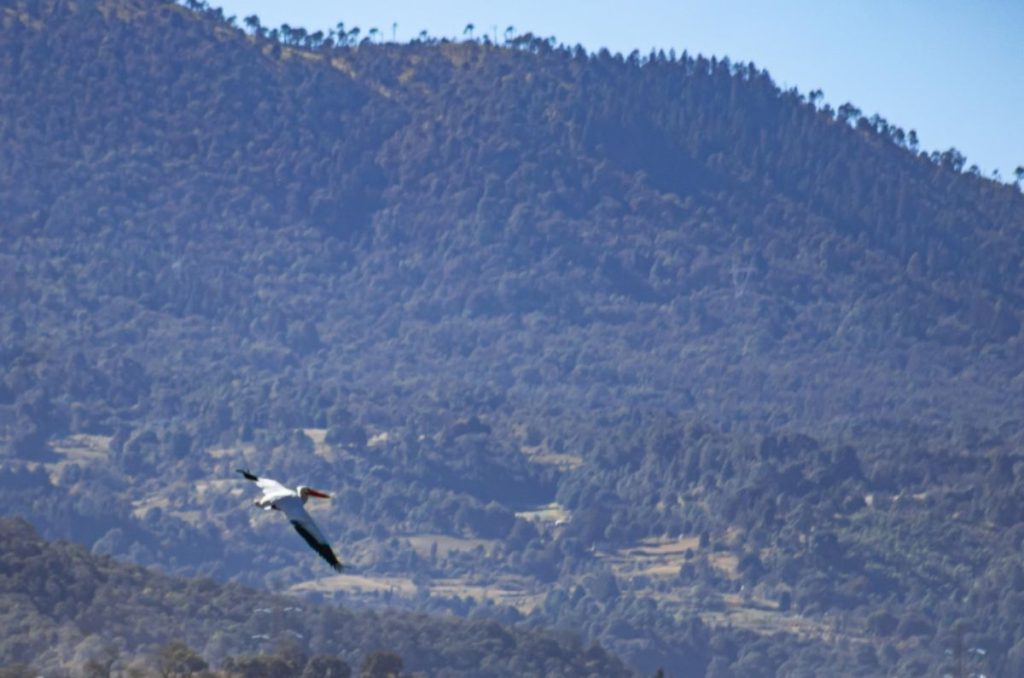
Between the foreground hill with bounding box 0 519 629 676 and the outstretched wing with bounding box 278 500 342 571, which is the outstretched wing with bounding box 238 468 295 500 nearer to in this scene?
the outstretched wing with bounding box 278 500 342 571

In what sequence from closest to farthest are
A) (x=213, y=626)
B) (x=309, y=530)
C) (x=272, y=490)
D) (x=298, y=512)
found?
(x=309, y=530), (x=298, y=512), (x=272, y=490), (x=213, y=626)

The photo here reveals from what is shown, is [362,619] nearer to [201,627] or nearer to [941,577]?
[201,627]

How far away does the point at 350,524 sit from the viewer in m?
197

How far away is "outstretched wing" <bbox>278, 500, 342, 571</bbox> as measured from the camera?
25.8 m

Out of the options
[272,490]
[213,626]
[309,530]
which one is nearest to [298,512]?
[309,530]

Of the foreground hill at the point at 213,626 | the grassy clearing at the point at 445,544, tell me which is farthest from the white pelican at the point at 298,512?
the grassy clearing at the point at 445,544

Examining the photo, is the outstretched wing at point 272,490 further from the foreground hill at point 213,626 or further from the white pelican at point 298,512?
the foreground hill at point 213,626

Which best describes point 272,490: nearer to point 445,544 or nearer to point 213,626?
point 213,626

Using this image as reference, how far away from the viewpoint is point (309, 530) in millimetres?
26188

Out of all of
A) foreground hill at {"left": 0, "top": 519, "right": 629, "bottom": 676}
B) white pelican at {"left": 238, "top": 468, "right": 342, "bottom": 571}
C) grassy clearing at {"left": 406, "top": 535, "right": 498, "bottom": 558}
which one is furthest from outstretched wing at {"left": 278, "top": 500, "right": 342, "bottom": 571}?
grassy clearing at {"left": 406, "top": 535, "right": 498, "bottom": 558}

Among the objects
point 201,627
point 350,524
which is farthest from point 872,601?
point 201,627

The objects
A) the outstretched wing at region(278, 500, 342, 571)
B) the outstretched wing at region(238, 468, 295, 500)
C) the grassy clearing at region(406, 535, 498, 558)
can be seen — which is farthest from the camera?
A: the grassy clearing at region(406, 535, 498, 558)

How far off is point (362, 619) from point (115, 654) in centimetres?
4065

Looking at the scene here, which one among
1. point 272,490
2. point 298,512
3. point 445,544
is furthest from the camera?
point 445,544
